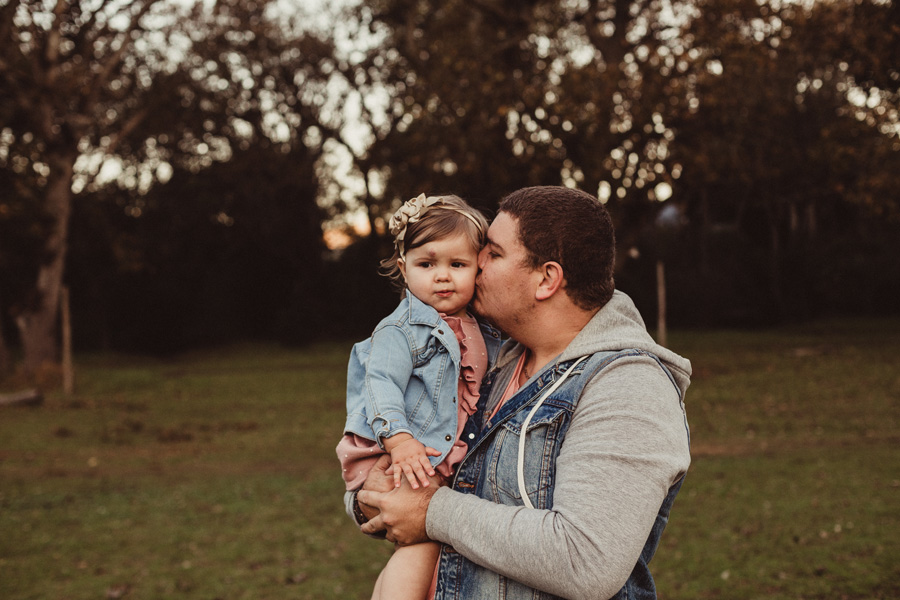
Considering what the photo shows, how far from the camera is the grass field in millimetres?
6414

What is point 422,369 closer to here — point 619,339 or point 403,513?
point 403,513

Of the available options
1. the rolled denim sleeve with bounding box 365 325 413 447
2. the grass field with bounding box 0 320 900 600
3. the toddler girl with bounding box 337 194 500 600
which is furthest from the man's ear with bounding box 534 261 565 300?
the grass field with bounding box 0 320 900 600

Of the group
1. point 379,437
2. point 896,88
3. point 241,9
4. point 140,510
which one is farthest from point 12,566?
point 241,9

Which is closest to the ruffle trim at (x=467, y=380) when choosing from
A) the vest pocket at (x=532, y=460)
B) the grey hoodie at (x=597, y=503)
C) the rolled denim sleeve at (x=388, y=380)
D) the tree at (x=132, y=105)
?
the rolled denim sleeve at (x=388, y=380)

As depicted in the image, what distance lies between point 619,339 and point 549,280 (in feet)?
0.88

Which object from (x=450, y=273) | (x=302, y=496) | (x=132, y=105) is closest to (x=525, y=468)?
(x=450, y=273)

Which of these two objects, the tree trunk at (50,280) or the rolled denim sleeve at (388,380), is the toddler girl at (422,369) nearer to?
the rolled denim sleeve at (388,380)

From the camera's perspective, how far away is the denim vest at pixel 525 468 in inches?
81.2

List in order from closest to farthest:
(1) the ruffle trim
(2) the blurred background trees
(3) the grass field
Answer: (1) the ruffle trim
(3) the grass field
(2) the blurred background trees

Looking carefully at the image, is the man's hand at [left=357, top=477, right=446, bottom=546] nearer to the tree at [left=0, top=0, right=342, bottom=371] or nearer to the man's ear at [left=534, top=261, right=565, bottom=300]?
the man's ear at [left=534, top=261, right=565, bottom=300]

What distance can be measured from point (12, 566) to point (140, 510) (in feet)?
5.78

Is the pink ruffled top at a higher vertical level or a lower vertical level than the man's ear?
lower

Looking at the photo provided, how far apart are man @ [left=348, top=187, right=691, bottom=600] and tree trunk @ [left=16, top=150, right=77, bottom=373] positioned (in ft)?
58.2

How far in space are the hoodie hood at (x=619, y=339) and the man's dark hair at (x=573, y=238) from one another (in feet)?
0.19
